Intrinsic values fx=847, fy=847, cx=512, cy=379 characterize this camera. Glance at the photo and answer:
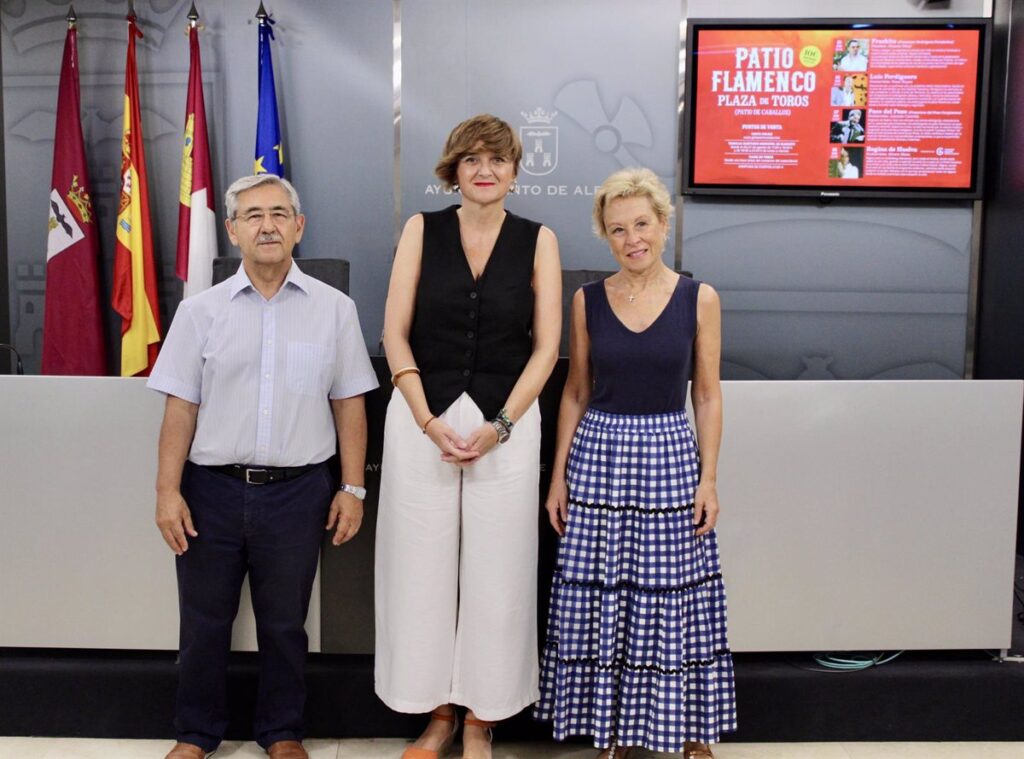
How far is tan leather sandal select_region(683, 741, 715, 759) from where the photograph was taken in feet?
6.52

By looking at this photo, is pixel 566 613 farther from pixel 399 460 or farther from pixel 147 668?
pixel 147 668

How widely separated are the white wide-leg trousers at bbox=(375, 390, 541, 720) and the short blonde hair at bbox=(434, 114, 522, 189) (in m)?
0.52

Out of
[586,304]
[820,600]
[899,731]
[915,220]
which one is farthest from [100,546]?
[915,220]

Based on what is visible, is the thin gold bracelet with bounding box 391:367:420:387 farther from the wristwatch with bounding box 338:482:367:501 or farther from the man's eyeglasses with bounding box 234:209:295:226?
the man's eyeglasses with bounding box 234:209:295:226

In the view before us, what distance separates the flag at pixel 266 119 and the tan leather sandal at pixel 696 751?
311cm

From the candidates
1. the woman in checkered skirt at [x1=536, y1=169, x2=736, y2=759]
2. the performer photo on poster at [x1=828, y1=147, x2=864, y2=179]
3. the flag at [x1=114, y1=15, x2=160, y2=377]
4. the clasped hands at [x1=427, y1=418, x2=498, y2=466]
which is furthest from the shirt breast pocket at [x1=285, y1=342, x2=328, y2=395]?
the performer photo on poster at [x1=828, y1=147, x2=864, y2=179]

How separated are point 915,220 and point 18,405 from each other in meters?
4.01

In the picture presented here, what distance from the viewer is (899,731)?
2.23 meters

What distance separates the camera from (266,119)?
13.1 ft

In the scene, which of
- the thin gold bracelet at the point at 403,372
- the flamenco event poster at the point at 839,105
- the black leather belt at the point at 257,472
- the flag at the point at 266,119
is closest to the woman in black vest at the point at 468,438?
the thin gold bracelet at the point at 403,372

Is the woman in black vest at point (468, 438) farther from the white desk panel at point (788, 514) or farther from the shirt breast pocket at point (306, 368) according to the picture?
the white desk panel at point (788, 514)

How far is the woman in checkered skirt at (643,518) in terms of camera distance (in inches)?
73.0

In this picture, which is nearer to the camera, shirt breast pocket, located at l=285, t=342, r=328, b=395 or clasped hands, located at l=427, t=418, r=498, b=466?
clasped hands, located at l=427, t=418, r=498, b=466

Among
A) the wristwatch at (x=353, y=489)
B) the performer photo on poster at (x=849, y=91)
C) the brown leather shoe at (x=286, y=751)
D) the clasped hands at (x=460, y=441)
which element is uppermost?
the performer photo on poster at (x=849, y=91)
